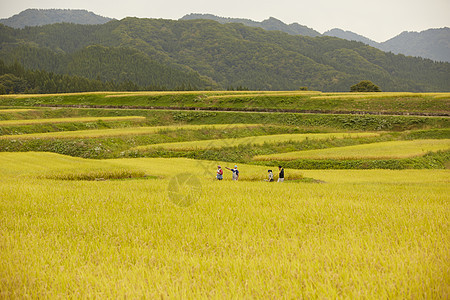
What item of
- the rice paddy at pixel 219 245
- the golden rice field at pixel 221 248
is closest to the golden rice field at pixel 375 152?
the rice paddy at pixel 219 245

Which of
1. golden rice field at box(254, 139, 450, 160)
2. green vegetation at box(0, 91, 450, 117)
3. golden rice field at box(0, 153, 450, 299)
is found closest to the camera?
golden rice field at box(0, 153, 450, 299)

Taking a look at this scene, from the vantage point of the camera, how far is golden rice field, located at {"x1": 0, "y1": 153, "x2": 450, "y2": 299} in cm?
537

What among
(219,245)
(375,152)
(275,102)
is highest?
(275,102)

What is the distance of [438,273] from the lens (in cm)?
562

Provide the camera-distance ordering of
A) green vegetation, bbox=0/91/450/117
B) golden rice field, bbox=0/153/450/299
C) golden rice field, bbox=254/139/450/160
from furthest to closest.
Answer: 1. green vegetation, bbox=0/91/450/117
2. golden rice field, bbox=254/139/450/160
3. golden rice field, bbox=0/153/450/299

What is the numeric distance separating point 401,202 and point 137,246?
35.1ft

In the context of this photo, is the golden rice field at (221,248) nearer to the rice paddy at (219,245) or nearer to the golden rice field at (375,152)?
the rice paddy at (219,245)

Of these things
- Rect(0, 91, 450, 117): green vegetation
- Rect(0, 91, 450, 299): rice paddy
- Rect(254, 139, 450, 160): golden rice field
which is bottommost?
Rect(254, 139, 450, 160): golden rice field

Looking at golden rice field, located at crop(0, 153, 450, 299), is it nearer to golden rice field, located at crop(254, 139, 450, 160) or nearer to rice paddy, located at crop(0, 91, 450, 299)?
rice paddy, located at crop(0, 91, 450, 299)

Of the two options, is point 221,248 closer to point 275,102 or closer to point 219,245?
point 219,245

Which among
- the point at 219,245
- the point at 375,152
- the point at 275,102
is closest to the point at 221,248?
the point at 219,245

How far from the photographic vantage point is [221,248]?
7.45m

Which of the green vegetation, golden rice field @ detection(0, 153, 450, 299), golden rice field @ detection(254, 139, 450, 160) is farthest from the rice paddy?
the green vegetation

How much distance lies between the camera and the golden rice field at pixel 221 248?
5.37 meters
